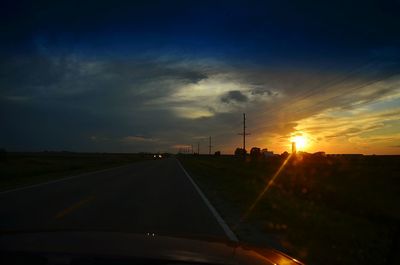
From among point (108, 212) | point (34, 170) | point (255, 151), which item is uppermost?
point (255, 151)

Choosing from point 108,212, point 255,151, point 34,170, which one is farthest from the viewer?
point 255,151

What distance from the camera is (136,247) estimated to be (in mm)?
4684

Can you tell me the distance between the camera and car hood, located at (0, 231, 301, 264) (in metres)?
4.26

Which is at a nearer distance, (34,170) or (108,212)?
(108,212)

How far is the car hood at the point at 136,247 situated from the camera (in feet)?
14.0

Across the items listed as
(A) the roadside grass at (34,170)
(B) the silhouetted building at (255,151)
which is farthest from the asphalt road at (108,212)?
(B) the silhouetted building at (255,151)

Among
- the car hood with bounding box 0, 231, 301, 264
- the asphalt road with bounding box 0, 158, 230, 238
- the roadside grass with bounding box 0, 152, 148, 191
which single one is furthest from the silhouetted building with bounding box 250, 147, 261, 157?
the car hood with bounding box 0, 231, 301, 264

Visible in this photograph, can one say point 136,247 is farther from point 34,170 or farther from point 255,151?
point 255,151

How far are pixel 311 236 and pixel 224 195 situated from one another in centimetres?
1070

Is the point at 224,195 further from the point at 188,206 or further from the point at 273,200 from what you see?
the point at 188,206

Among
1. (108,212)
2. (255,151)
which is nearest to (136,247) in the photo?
(108,212)

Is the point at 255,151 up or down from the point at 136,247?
up

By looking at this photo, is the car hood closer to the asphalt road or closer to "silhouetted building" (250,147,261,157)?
the asphalt road

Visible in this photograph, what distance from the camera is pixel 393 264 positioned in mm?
8359
